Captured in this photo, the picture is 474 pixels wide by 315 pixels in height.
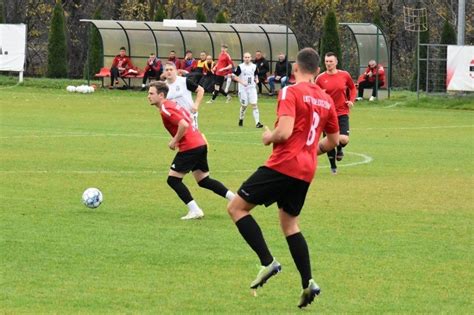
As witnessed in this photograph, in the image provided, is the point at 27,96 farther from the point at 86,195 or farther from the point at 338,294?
the point at 338,294

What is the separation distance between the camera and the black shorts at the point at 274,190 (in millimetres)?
9305

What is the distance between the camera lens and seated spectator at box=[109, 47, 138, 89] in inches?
1906

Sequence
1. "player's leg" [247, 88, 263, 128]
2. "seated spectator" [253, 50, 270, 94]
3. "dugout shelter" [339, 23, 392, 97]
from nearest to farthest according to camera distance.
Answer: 1. "player's leg" [247, 88, 263, 128]
2. "seated spectator" [253, 50, 270, 94]
3. "dugout shelter" [339, 23, 392, 97]

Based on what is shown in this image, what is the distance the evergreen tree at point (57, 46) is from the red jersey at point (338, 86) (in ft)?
114

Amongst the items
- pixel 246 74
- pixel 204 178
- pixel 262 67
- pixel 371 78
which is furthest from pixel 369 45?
pixel 204 178

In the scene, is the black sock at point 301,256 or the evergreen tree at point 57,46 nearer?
the black sock at point 301,256

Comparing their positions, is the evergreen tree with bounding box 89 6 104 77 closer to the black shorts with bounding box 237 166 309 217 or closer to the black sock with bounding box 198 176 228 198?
the black sock with bounding box 198 176 228 198

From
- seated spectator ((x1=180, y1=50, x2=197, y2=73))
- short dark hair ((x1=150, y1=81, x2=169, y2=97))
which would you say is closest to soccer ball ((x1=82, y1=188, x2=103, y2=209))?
short dark hair ((x1=150, y1=81, x2=169, y2=97))

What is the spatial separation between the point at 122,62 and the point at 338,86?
29174 mm

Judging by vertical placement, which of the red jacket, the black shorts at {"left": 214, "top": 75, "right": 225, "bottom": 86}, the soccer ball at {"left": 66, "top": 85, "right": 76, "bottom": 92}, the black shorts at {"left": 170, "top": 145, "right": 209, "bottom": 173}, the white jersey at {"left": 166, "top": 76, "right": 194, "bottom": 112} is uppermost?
the red jacket

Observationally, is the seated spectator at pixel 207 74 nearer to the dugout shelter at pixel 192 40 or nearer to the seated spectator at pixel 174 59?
the seated spectator at pixel 174 59

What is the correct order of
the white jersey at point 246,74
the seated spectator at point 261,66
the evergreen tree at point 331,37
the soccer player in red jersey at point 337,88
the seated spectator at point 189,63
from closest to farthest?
1. the soccer player in red jersey at point 337,88
2. the white jersey at point 246,74
3. the seated spectator at point 261,66
4. the seated spectator at point 189,63
5. the evergreen tree at point 331,37

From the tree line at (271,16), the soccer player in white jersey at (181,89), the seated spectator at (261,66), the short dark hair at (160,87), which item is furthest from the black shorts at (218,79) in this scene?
the short dark hair at (160,87)

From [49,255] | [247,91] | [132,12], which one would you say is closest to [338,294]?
[49,255]
